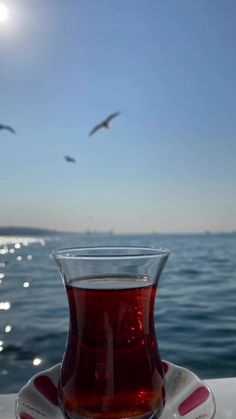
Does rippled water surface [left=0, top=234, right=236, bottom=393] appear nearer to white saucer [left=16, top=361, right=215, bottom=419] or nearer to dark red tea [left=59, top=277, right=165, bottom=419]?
white saucer [left=16, top=361, right=215, bottom=419]

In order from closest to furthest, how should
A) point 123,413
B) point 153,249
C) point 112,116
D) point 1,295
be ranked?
point 123,413 < point 153,249 < point 1,295 < point 112,116

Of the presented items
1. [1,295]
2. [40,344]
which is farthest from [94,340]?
[1,295]

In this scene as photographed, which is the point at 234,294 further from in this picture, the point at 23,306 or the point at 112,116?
the point at 112,116

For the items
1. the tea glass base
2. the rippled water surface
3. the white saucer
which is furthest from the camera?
the rippled water surface

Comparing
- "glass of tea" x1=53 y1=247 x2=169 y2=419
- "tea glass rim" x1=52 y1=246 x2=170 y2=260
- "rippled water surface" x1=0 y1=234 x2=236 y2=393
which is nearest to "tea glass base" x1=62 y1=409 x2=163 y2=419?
"glass of tea" x1=53 y1=247 x2=169 y2=419

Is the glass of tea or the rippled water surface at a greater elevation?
the glass of tea

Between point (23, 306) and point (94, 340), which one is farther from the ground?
point (94, 340)
